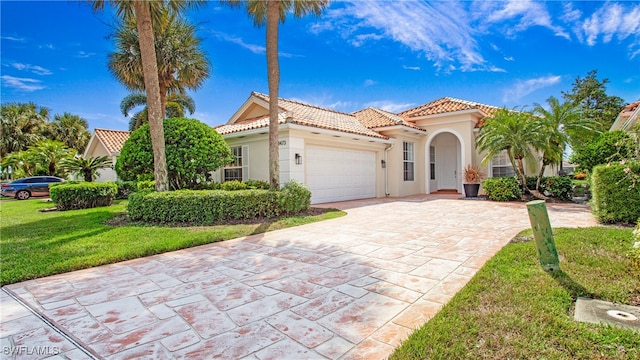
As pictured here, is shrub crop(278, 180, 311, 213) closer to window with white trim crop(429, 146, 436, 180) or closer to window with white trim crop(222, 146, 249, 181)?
window with white trim crop(222, 146, 249, 181)

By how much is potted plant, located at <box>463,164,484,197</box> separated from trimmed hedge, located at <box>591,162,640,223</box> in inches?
276

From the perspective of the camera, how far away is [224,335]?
112 inches

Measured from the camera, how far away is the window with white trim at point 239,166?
48.9ft

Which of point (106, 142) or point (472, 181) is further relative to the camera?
point (106, 142)

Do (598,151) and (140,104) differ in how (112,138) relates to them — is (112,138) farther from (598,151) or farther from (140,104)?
(598,151)

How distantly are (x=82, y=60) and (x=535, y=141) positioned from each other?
20.0 m

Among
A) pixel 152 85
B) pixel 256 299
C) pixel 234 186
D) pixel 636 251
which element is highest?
pixel 152 85

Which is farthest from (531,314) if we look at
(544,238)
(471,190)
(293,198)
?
(471,190)

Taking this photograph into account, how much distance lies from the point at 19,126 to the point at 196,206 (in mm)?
36634

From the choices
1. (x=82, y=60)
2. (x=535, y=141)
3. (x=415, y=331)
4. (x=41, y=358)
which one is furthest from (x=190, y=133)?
(x=535, y=141)

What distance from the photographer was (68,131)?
35.1 metres

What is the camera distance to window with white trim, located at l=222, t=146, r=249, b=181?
48.9 feet

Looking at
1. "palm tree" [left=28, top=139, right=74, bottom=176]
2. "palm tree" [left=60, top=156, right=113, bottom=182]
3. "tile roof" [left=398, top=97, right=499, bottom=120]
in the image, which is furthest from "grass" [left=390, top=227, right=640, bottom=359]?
"palm tree" [left=28, top=139, right=74, bottom=176]

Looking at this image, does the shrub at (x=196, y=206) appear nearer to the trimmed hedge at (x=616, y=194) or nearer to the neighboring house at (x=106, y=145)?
the trimmed hedge at (x=616, y=194)
